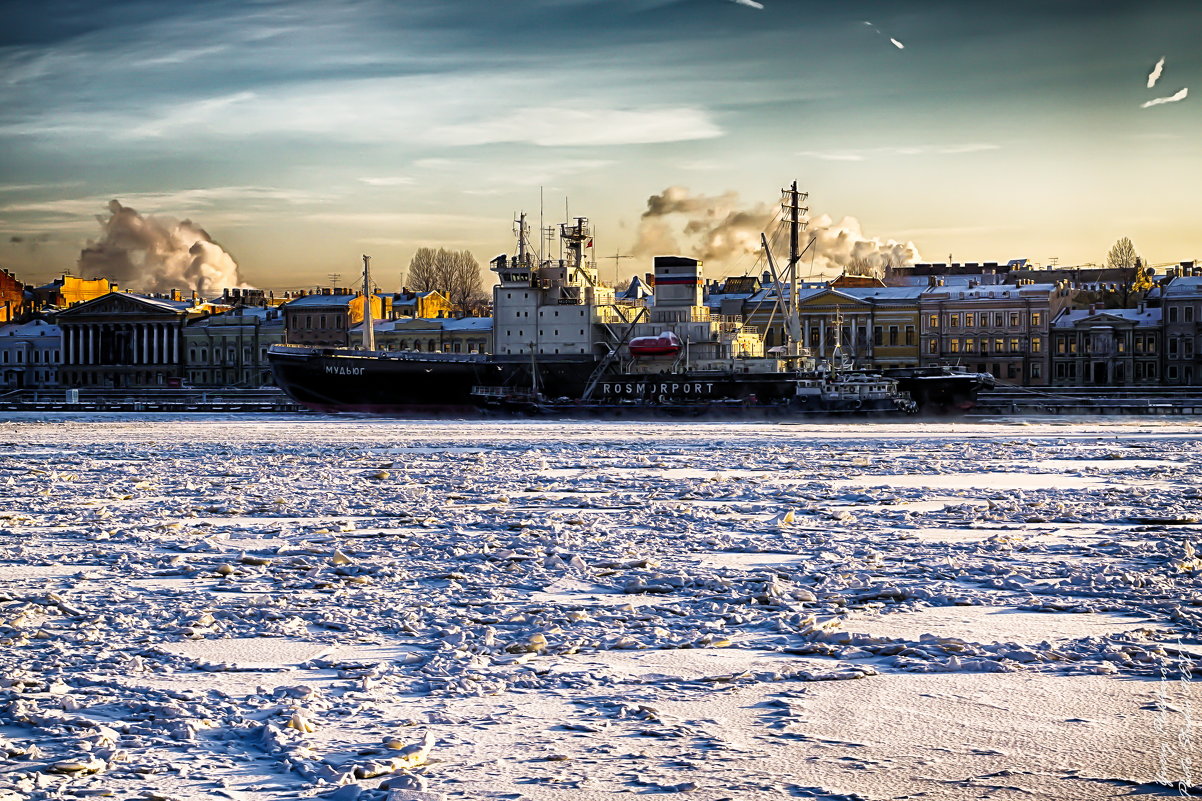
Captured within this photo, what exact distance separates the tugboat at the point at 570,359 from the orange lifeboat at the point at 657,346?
0.05 meters

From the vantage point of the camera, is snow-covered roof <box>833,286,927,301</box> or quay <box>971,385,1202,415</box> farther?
snow-covered roof <box>833,286,927,301</box>

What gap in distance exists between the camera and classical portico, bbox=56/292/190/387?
115375 mm

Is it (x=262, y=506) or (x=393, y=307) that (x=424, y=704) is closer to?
(x=262, y=506)

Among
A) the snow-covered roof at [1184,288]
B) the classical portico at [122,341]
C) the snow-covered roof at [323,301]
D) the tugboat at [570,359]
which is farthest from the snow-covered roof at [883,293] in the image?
the classical portico at [122,341]

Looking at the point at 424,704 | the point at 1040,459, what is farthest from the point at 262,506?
the point at 1040,459

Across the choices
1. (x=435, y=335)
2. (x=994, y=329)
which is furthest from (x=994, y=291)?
(x=435, y=335)

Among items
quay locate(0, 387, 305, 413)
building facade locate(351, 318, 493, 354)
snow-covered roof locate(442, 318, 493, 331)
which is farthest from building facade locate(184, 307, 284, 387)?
snow-covered roof locate(442, 318, 493, 331)

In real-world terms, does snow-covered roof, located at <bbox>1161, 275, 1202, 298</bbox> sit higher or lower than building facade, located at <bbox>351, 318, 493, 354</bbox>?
higher

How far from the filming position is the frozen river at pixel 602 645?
617 cm

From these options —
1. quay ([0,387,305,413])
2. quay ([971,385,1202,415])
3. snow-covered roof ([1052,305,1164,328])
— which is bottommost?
quay ([0,387,305,413])

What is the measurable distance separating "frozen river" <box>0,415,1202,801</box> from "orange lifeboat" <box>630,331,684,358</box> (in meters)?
42.5

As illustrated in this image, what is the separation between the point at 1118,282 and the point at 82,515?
114m

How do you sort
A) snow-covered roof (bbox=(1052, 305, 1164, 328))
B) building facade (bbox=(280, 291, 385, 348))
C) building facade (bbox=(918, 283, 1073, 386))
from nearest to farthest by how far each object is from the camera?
snow-covered roof (bbox=(1052, 305, 1164, 328))
building facade (bbox=(918, 283, 1073, 386))
building facade (bbox=(280, 291, 385, 348))

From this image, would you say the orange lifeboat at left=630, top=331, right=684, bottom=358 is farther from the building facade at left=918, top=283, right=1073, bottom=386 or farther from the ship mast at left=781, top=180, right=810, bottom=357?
the building facade at left=918, top=283, right=1073, bottom=386
